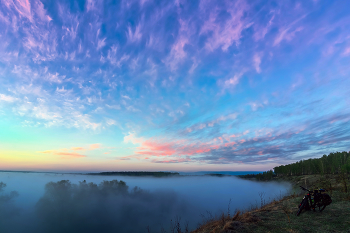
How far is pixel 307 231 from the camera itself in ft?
28.5

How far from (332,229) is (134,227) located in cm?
9000

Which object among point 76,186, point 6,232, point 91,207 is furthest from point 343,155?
point 76,186

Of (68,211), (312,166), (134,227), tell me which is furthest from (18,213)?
(312,166)

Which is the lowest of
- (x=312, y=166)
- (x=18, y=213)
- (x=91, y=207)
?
(x=91, y=207)

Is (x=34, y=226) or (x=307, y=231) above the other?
(x=307, y=231)

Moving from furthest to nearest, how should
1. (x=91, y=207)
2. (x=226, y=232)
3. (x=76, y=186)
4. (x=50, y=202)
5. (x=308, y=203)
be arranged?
(x=76, y=186) → (x=91, y=207) → (x=50, y=202) → (x=308, y=203) → (x=226, y=232)

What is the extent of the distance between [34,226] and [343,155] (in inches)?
7514

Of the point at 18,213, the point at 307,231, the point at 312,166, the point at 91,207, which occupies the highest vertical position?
the point at 307,231

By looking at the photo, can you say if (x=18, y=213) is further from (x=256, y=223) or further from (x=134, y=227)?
(x=256, y=223)

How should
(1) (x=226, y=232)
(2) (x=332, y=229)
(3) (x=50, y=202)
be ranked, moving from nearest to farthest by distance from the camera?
(2) (x=332, y=229), (1) (x=226, y=232), (3) (x=50, y=202)

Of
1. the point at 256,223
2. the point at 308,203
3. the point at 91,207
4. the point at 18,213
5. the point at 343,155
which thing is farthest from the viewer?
the point at 91,207

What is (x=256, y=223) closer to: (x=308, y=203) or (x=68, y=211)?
(x=308, y=203)

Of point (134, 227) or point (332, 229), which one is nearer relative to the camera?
point (332, 229)

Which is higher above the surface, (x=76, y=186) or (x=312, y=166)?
(x=312, y=166)
